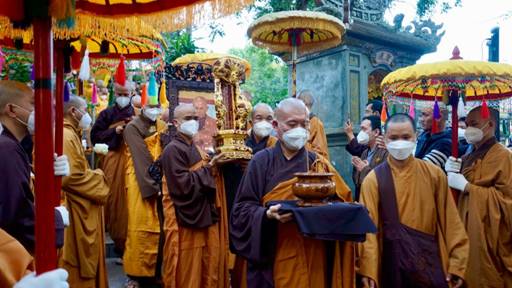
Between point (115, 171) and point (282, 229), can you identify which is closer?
point (282, 229)

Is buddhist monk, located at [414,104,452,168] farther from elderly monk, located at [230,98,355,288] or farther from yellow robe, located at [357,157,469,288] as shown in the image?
elderly monk, located at [230,98,355,288]

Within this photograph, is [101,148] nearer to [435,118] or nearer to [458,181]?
[435,118]

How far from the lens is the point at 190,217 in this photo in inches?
182

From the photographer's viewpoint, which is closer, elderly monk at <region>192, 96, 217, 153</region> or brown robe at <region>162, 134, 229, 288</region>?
brown robe at <region>162, 134, 229, 288</region>

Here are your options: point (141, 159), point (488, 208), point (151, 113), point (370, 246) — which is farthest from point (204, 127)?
point (488, 208)

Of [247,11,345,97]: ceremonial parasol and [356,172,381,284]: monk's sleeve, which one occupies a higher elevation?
[247,11,345,97]: ceremonial parasol

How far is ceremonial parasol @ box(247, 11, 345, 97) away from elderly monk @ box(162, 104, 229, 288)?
1.93m

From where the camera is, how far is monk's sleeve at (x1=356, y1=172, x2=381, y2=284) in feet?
10.5

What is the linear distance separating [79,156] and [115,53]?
995 mm

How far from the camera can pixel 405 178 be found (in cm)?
342

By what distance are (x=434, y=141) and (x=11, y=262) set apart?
15.5 feet

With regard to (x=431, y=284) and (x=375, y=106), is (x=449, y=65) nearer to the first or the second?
(x=431, y=284)

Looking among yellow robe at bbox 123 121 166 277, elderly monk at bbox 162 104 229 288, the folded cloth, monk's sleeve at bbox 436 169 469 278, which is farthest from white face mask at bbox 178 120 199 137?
monk's sleeve at bbox 436 169 469 278

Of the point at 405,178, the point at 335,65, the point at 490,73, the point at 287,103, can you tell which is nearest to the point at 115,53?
the point at 287,103
